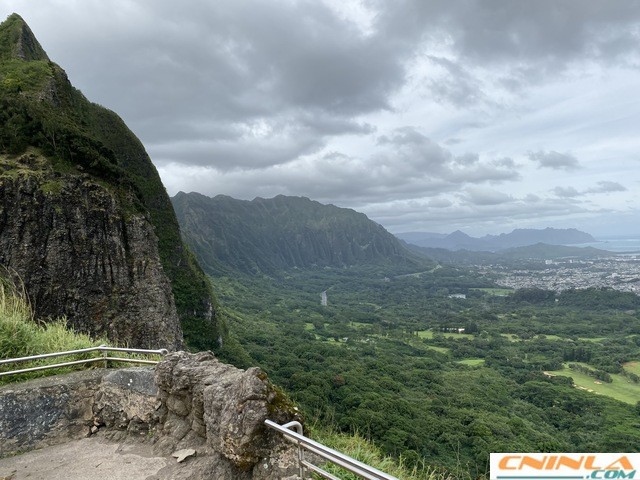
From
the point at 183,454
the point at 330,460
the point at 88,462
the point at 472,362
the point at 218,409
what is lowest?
the point at 472,362

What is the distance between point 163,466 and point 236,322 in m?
147

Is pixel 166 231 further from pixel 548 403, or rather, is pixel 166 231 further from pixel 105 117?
pixel 548 403

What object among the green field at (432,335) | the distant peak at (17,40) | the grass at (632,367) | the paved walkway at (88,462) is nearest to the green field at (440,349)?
the green field at (432,335)

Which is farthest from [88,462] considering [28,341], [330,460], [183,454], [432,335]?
[432,335]

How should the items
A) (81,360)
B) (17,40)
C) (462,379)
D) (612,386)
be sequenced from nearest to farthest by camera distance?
1. (81,360)
2. (17,40)
3. (612,386)
4. (462,379)

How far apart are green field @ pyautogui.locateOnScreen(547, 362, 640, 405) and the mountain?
97.6 m

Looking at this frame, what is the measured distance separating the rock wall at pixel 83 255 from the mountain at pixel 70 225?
91 mm

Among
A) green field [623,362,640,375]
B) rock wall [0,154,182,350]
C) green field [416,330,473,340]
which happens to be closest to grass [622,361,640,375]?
green field [623,362,640,375]

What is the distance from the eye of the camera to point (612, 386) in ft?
302

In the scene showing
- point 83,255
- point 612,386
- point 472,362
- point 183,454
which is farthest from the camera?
point 472,362

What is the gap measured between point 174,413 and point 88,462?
135 centimetres

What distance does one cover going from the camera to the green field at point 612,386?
275 feet

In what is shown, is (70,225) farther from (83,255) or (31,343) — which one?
(31,343)

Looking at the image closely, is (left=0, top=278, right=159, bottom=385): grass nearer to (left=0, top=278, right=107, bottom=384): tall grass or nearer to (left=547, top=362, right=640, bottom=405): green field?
(left=0, top=278, right=107, bottom=384): tall grass
